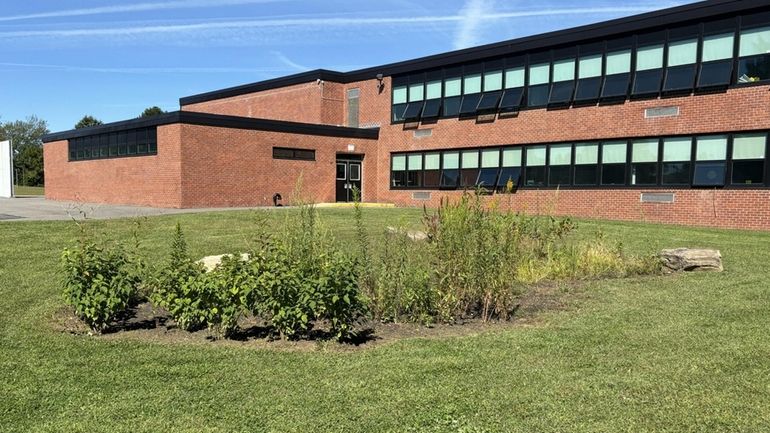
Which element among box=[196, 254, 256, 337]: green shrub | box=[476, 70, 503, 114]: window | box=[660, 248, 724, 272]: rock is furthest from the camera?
box=[476, 70, 503, 114]: window

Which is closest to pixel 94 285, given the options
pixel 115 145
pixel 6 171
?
pixel 115 145

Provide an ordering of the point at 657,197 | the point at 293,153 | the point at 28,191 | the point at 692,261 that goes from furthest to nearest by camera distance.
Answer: the point at 28,191, the point at 293,153, the point at 657,197, the point at 692,261

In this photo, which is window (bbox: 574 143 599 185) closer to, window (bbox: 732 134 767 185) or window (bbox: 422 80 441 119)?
window (bbox: 732 134 767 185)

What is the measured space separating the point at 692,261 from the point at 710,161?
37.3 ft

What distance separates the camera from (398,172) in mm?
28969

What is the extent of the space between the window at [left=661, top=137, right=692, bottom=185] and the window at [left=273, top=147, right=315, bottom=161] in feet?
51.7

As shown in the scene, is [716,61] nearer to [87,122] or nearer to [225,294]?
[225,294]

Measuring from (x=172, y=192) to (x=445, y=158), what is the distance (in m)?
12.2

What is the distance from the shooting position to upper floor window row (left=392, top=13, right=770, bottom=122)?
17.7 meters

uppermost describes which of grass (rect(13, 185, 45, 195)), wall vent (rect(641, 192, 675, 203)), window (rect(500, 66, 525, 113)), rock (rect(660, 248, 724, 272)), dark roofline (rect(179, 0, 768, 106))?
dark roofline (rect(179, 0, 768, 106))

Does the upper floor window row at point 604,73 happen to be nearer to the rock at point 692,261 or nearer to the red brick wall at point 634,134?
the red brick wall at point 634,134

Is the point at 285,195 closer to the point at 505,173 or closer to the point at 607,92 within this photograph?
the point at 505,173

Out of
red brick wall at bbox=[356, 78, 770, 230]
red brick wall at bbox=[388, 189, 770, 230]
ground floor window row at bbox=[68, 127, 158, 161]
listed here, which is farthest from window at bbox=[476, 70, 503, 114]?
ground floor window row at bbox=[68, 127, 158, 161]

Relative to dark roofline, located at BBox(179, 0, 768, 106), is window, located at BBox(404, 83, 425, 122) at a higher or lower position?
lower
